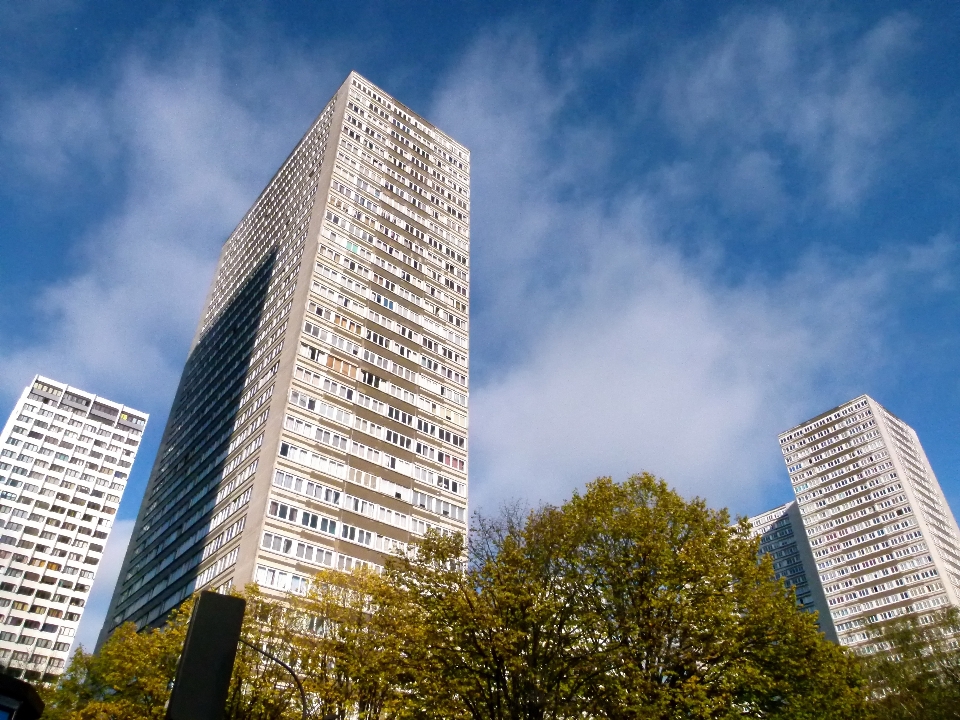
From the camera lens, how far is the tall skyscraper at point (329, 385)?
174 feet

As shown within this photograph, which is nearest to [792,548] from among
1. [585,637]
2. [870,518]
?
[870,518]

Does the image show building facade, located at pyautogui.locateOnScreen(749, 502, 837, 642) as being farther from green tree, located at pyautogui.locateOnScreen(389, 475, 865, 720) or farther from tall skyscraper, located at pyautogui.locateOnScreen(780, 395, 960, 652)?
green tree, located at pyautogui.locateOnScreen(389, 475, 865, 720)

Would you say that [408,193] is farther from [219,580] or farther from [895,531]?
[895,531]

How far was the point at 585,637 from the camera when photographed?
24.6 meters

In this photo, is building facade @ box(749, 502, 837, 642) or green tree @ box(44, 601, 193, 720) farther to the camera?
building facade @ box(749, 502, 837, 642)

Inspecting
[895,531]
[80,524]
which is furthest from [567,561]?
[80,524]

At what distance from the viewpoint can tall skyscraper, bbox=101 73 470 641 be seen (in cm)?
5291

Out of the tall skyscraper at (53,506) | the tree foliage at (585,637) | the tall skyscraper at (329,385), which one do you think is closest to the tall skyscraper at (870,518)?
the tall skyscraper at (329,385)

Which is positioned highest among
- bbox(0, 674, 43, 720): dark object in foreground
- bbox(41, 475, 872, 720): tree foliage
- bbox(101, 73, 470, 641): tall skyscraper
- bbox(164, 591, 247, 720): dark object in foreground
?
bbox(101, 73, 470, 641): tall skyscraper

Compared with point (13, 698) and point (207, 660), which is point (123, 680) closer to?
point (13, 698)

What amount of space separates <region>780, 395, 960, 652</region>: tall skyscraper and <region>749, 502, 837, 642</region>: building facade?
1994 cm

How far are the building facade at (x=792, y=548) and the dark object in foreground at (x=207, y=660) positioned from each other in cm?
17054

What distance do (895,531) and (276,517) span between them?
4891 inches

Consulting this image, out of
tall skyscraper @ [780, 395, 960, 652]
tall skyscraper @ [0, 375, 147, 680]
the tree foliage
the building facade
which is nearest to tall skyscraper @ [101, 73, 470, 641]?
the tree foliage
